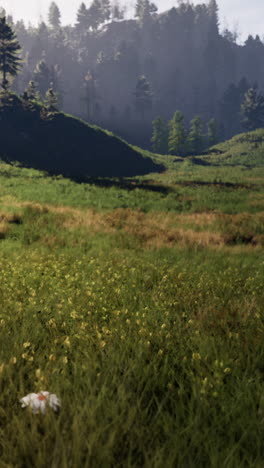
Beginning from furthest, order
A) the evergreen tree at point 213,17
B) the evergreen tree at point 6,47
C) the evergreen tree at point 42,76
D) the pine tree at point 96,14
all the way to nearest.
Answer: the evergreen tree at point 213,17 < the pine tree at point 96,14 < the evergreen tree at point 42,76 < the evergreen tree at point 6,47

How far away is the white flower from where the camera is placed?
5.41 ft

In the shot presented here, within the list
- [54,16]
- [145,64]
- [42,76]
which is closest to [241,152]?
[42,76]

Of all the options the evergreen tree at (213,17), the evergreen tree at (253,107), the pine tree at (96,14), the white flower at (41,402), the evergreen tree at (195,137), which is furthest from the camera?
the evergreen tree at (213,17)

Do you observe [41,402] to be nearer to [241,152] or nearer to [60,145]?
[60,145]

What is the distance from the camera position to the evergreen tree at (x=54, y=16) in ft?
547

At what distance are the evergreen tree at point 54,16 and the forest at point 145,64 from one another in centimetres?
55

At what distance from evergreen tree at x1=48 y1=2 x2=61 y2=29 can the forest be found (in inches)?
21.8

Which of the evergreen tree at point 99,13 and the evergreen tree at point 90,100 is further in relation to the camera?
the evergreen tree at point 99,13

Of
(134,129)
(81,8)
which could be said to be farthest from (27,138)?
(81,8)

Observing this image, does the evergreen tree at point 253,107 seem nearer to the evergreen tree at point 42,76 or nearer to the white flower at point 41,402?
the evergreen tree at point 42,76

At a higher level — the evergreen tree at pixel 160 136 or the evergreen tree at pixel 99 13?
the evergreen tree at pixel 99 13

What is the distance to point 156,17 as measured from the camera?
170m

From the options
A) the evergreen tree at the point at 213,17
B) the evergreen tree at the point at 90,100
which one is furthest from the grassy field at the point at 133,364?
the evergreen tree at the point at 213,17

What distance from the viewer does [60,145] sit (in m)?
45.7
